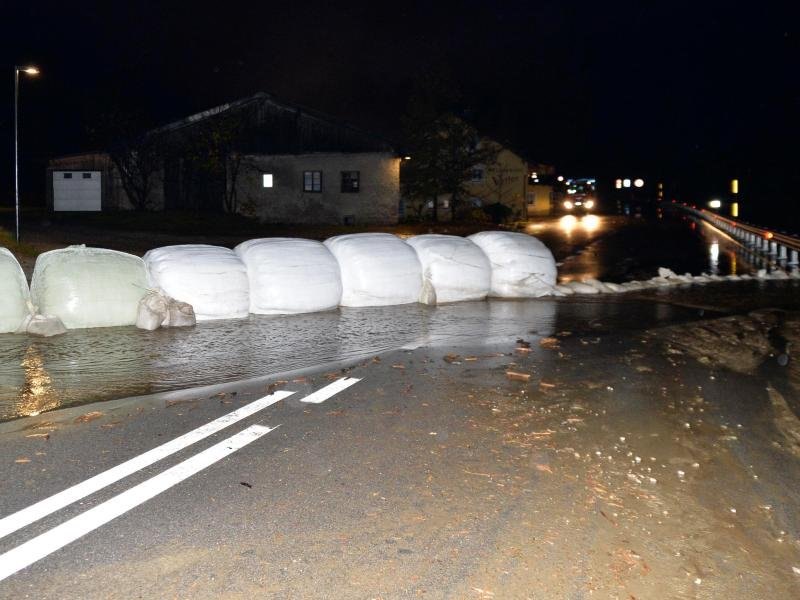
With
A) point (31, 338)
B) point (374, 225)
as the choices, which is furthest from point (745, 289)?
point (374, 225)

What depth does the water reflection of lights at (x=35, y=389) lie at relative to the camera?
698 cm

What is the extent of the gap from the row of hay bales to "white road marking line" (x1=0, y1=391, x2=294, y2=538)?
15.2 feet

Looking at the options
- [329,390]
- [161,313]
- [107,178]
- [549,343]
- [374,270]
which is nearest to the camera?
[329,390]

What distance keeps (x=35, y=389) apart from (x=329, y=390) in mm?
2720

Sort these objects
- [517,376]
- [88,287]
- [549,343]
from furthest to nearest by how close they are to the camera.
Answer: [88,287]
[549,343]
[517,376]

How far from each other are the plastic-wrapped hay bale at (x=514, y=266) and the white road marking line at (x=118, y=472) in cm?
803

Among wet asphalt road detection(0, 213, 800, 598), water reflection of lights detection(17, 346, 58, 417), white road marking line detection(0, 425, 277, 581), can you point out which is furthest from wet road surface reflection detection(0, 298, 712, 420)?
white road marking line detection(0, 425, 277, 581)

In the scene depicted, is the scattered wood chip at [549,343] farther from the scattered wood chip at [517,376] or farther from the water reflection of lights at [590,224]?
the water reflection of lights at [590,224]

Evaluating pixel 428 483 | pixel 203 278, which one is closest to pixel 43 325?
pixel 203 278

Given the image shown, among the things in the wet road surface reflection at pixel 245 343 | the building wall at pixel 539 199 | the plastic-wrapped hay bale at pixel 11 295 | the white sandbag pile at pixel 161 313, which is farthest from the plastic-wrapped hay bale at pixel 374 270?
the building wall at pixel 539 199

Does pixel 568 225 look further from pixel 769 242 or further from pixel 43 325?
pixel 43 325

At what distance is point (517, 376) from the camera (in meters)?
8.31

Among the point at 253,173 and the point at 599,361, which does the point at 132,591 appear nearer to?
the point at 599,361

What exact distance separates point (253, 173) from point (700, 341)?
32571 millimetres
